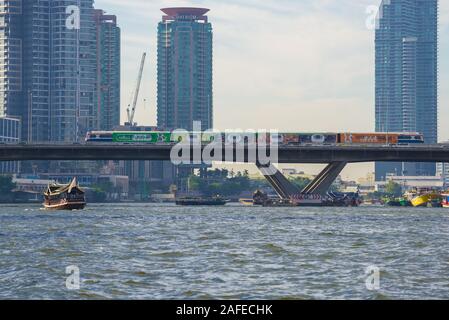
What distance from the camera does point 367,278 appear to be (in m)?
60.2

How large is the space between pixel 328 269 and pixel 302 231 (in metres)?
45.3

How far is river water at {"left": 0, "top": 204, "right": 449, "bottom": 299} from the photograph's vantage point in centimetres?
5475

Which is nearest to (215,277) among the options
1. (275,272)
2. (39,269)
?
(275,272)

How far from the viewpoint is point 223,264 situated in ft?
224

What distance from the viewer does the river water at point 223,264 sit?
2156 inches

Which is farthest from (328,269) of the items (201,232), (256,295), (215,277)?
(201,232)
